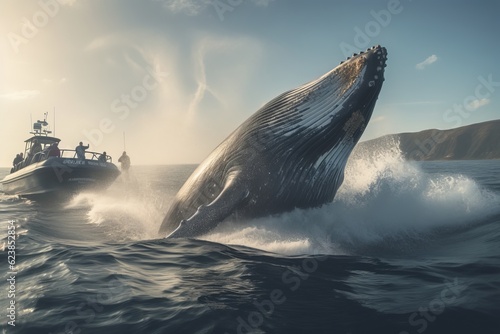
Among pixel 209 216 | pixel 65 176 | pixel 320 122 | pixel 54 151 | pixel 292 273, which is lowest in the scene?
pixel 292 273

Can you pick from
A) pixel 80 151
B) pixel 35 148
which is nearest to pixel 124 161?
pixel 80 151

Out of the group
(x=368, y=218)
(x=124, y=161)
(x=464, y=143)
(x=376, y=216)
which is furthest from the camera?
(x=464, y=143)

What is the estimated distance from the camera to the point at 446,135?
190 meters

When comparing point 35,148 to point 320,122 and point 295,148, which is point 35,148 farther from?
point 320,122

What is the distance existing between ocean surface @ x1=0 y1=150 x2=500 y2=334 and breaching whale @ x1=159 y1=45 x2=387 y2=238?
1.53 ft

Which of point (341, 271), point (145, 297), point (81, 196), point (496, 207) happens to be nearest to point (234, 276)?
point (145, 297)

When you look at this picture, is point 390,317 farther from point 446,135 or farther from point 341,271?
point 446,135

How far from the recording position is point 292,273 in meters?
5.14

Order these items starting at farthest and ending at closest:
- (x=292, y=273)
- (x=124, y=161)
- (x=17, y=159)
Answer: (x=17, y=159) < (x=124, y=161) < (x=292, y=273)

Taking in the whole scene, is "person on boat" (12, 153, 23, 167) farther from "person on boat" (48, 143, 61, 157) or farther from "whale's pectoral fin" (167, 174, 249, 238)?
"whale's pectoral fin" (167, 174, 249, 238)

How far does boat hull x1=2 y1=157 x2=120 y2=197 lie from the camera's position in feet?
70.1

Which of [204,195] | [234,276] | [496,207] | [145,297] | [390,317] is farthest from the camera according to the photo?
[496,207]

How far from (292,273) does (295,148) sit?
2776mm

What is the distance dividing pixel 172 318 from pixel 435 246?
5696mm
